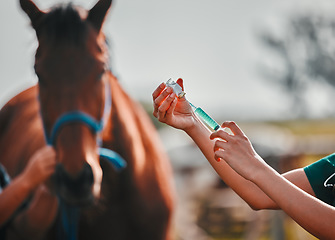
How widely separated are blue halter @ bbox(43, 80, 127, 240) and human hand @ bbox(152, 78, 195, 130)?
1.01 meters

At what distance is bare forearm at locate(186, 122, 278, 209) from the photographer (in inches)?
76.2

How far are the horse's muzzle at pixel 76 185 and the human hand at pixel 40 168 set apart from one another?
44 mm

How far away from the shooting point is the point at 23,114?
14.3 feet

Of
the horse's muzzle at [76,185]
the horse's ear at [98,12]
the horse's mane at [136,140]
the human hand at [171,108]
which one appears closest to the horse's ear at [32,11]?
the horse's ear at [98,12]

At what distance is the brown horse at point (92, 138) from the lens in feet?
9.12

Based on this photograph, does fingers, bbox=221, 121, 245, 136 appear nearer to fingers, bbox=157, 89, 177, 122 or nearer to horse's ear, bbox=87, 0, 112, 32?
fingers, bbox=157, 89, 177, 122

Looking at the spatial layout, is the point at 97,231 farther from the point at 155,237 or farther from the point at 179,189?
the point at 179,189

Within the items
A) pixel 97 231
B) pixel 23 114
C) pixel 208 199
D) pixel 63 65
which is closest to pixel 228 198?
pixel 208 199

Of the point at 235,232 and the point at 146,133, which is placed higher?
the point at 146,133

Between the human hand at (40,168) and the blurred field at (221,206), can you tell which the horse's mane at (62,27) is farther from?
the blurred field at (221,206)

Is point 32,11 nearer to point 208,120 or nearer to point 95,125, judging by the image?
point 95,125

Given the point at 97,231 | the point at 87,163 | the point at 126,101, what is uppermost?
the point at 126,101

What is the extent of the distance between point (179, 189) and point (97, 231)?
608 centimetres

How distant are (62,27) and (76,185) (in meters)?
0.90
